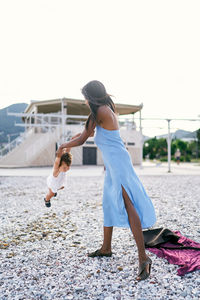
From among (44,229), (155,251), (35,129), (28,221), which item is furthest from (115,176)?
(35,129)

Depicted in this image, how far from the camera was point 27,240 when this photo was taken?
3.29 metres

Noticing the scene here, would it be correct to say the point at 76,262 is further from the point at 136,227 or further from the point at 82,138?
the point at 82,138

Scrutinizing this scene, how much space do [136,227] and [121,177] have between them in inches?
17.5

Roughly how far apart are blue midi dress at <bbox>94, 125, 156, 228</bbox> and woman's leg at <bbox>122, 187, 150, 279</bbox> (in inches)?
1.7

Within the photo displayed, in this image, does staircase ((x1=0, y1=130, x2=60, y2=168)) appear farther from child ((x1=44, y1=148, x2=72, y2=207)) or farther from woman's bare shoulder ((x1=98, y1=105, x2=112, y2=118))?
woman's bare shoulder ((x1=98, y1=105, x2=112, y2=118))

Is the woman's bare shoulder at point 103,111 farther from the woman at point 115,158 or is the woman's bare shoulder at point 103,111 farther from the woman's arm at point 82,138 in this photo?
the woman's arm at point 82,138

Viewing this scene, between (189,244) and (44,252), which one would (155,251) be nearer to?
(189,244)

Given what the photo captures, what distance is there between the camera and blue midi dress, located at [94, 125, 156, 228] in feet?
7.86

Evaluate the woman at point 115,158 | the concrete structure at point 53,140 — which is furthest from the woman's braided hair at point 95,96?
the concrete structure at point 53,140

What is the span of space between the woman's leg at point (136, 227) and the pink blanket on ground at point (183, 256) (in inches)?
13.8

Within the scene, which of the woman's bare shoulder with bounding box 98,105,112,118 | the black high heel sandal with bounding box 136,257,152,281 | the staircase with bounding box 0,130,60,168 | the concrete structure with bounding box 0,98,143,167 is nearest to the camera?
the black high heel sandal with bounding box 136,257,152,281

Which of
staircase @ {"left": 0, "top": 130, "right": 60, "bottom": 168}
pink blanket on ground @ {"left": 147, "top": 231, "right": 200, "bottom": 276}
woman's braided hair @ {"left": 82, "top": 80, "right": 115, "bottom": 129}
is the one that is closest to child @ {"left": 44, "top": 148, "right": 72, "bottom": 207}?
woman's braided hair @ {"left": 82, "top": 80, "right": 115, "bottom": 129}

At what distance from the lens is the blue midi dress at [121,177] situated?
7.86ft

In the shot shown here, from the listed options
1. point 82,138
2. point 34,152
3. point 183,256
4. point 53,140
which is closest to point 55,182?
point 82,138
